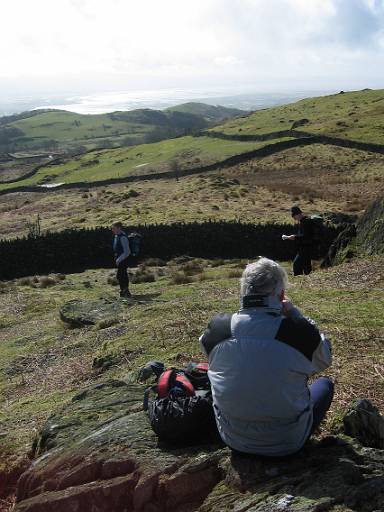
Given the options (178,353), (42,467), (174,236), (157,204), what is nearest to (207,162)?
(157,204)

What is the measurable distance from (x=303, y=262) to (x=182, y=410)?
1075cm

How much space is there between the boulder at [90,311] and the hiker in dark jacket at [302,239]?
5.09 m

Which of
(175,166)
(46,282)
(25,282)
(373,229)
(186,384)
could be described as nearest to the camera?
(186,384)

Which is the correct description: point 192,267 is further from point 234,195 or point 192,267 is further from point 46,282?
point 234,195

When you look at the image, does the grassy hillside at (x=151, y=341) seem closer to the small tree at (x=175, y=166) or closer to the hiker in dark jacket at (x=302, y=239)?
the hiker in dark jacket at (x=302, y=239)

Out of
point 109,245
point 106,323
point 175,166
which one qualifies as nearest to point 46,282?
point 109,245

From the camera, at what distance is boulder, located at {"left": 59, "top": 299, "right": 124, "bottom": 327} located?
46.4ft

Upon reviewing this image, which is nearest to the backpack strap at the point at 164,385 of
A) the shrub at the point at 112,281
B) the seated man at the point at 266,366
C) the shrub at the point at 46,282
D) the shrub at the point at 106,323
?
the seated man at the point at 266,366

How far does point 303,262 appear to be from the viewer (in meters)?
15.0

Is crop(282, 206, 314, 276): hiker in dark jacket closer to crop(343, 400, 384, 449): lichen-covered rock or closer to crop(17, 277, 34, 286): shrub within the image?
crop(343, 400, 384, 449): lichen-covered rock

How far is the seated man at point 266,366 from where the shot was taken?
411 centimetres

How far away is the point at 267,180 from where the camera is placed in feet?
163

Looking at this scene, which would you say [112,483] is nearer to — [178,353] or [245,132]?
[178,353]

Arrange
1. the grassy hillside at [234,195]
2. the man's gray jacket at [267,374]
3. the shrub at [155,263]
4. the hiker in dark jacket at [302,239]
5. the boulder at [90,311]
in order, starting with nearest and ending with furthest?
1. the man's gray jacket at [267,374]
2. the hiker in dark jacket at [302,239]
3. the boulder at [90,311]
4. the shrub at [155,263]
5. the grassy hillside at [234,195]
